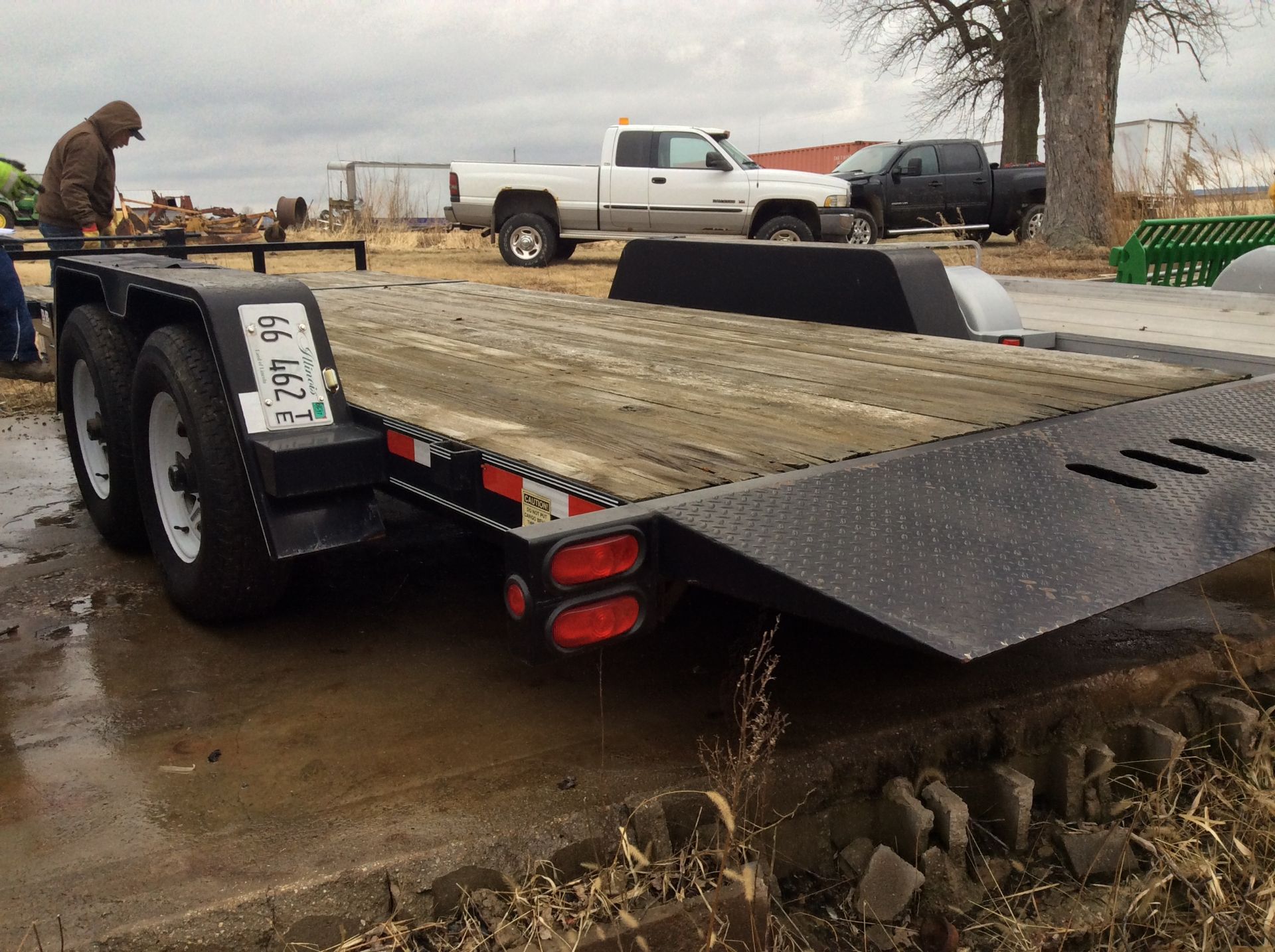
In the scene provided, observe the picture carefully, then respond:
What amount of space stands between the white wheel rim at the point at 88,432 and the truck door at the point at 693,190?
11.4m

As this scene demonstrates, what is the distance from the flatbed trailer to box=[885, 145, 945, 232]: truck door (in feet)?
46.0

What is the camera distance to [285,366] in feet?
8.89

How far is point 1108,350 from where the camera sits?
13.5ft

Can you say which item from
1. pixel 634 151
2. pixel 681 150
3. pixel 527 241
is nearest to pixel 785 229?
pixel 681 150

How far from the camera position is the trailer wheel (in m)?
2.85

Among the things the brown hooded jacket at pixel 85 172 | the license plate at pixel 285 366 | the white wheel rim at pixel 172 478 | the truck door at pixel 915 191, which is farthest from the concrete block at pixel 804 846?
the truck door at pixel 915 191

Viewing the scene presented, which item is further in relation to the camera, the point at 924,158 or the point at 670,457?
the point at 924,158

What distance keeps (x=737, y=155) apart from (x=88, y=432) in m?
12.1

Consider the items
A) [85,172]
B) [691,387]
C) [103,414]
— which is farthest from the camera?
[85,172]

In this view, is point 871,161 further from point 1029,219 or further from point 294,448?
point 294,448

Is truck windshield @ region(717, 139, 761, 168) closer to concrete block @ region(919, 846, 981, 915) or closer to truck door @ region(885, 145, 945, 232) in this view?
truck door @ region(885, 145, 945, 232)

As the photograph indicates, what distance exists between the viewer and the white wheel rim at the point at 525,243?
15172mm

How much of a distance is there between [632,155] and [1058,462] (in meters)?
13.5

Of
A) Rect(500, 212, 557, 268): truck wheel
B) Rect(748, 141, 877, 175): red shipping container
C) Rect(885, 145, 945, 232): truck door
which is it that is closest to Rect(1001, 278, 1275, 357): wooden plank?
Rect(500, 212, 557, 268): truck wheel
